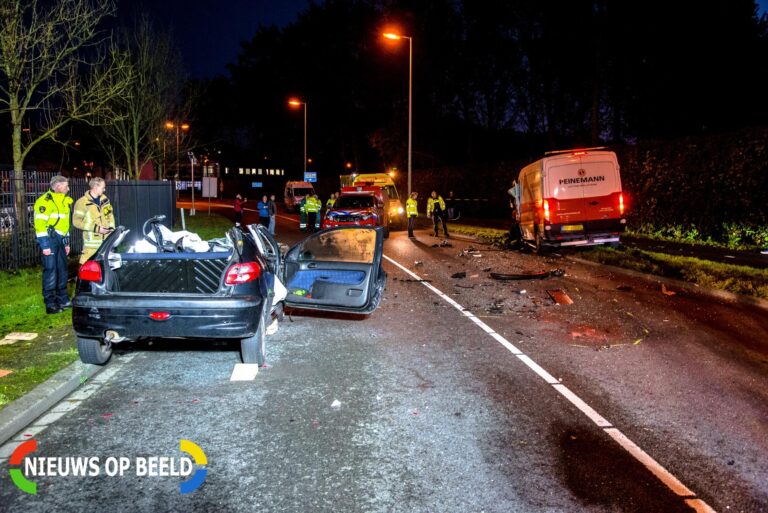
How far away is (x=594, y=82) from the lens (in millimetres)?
29547

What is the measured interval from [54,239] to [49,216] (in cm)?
36

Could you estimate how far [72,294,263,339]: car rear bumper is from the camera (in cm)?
579

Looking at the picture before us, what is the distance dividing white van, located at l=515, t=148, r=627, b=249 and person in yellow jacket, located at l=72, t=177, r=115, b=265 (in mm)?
10702

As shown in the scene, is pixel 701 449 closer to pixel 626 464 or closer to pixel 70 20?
pixel 626 464

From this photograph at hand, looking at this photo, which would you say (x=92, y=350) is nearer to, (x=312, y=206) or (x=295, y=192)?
(x=312, y=206)

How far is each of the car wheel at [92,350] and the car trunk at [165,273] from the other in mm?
647

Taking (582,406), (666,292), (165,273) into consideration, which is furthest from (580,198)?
(165,273)

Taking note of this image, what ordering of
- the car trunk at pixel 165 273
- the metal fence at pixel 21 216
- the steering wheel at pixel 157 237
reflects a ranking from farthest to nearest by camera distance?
the metal fence at pixel 21 216, the steering wheel at pixel 157 237, the car trunk at pixel 165 273

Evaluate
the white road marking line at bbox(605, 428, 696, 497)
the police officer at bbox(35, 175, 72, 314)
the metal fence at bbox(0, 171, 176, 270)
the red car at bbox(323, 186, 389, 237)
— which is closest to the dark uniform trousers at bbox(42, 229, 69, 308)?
the police officer at bbox(35, 175, 72, 314)

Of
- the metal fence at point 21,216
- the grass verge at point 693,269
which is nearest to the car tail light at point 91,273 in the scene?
the metal fence at point 21,216

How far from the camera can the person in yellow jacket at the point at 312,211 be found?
26.4 m

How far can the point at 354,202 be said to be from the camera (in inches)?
828

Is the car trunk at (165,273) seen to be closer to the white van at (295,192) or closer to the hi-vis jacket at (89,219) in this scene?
the hi-vis jacket at (89,219)

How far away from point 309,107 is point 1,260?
5680 cm
